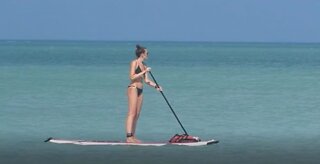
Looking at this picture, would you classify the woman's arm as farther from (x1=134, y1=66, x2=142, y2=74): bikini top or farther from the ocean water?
the ocean water

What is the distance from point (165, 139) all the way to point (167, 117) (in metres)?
4.57

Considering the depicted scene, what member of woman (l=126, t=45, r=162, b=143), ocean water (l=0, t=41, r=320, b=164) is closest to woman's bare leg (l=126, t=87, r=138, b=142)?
woman (l=126, t=45, r=162, b=143)

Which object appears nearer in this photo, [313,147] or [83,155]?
[83,155]

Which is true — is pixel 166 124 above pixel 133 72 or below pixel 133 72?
above

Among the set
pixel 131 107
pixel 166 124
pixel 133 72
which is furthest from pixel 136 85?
pixel 166 124

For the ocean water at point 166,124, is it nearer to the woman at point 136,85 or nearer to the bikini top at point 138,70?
the woman at point 136,85

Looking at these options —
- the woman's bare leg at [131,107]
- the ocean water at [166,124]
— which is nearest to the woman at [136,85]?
the woman's bare leg at [131,107]

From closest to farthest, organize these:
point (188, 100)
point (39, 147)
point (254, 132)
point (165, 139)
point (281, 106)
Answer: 1. point (39, 147)
2. point (165, 139)
3. point (254, 132)
4. point (281, 106)
5. point (188, 100)

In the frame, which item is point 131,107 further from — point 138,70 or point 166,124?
point 166,124

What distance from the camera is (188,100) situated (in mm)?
30578

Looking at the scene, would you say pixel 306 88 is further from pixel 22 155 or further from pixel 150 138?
pixel 22 155

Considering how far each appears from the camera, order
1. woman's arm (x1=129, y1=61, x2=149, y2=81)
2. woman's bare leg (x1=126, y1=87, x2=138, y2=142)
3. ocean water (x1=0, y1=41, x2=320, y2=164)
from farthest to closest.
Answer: woman's bare leg (x1=126, y1=87, x2=138, y2=142) → woman's arm (x1=129, y1=61, x2=149, y2=81) → ocean water (x1=0, y1=41, x2=320, y2=164)

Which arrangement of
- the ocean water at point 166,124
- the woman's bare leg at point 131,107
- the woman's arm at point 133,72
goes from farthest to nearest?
the woman's bare leg at point 131,107 < the woman's arm at point 133,72 < the ocean water at point 166,124

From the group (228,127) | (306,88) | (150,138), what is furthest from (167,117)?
(306,88)
